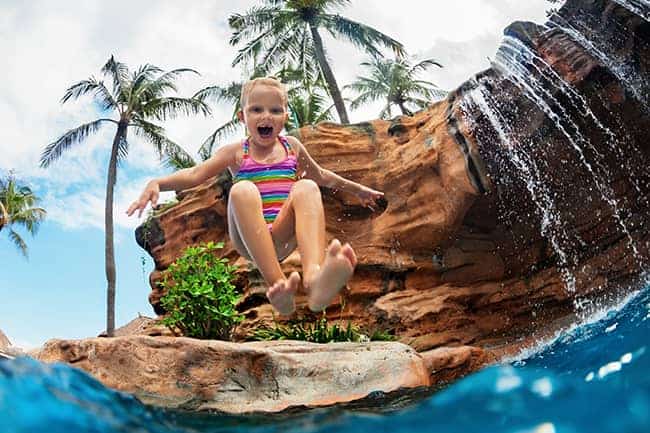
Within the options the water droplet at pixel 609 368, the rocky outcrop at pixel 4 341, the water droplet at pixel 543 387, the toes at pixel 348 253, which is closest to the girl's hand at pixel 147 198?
the toes at pixel 348 253

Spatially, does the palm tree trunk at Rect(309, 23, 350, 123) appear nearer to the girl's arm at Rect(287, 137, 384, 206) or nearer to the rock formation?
the rock formation

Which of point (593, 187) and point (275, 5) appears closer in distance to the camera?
point (593, 187)

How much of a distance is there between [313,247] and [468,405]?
52.1 inches

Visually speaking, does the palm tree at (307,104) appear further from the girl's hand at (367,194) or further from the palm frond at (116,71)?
the girl's hand at (367,194)

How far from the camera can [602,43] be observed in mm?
8023

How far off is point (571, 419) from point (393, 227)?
323 inches

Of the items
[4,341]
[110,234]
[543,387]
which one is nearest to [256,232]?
[543,387]

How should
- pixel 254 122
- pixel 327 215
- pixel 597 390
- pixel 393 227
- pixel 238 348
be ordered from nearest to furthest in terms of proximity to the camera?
pixel 597 390 < pixel 254 122 < pixel 238 348 < pixel 393 227 < pixel 327 215

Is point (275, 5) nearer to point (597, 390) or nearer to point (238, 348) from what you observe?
point (238, 348)

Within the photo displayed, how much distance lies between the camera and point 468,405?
199 centimetres

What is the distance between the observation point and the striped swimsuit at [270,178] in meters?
3.49

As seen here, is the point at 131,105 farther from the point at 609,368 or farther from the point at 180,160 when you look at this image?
the point at 609,368

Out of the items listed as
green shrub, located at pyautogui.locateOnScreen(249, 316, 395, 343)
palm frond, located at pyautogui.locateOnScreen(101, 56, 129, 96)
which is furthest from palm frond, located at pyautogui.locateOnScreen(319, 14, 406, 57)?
green shrub, located at pyautogui.locateOnScreen(249, 316, 395, 343)

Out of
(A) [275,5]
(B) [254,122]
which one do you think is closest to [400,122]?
(B) [254,122]
